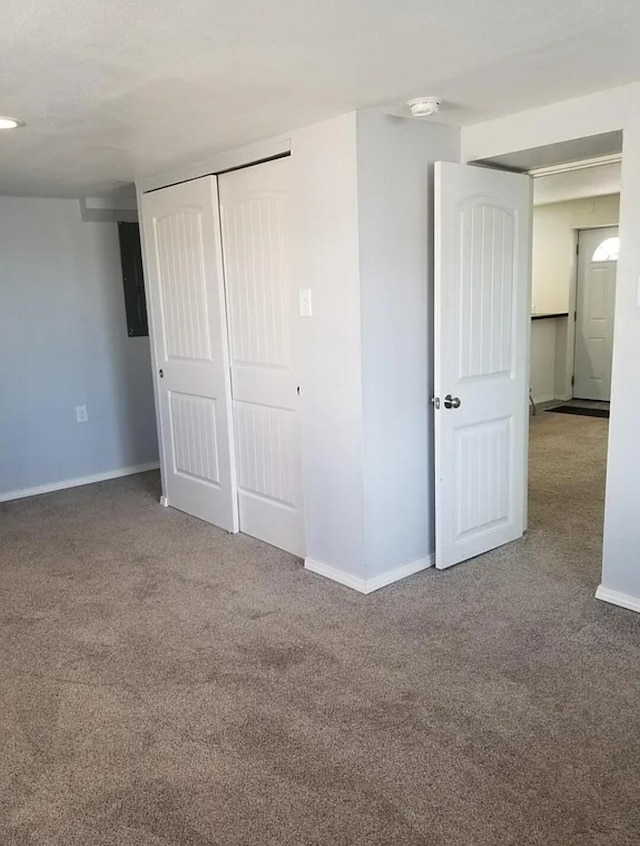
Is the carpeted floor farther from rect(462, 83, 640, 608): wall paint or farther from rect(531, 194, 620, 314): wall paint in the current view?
rect(531, 194, 620, 314): wall paint

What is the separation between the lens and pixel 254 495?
381 cm

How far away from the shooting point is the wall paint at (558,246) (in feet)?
23.5

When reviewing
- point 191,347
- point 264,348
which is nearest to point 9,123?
point 264,348

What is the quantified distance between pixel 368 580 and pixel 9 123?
242 centimetres

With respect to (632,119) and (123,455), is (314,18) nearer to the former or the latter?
(632,119)

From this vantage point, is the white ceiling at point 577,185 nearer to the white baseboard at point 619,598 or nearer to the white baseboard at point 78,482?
the white baseboard at point 619,598

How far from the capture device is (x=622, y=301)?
2680mm

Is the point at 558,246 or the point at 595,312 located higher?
the point at 558,246

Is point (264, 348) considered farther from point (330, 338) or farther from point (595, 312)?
point (595, 312)

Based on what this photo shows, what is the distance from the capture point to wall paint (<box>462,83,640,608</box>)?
259cm

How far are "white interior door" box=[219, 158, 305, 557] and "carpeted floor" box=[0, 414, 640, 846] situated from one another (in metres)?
0.30

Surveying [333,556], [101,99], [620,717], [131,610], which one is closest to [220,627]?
[131,610]

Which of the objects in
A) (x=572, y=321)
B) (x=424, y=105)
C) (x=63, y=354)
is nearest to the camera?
(x=424, y=105)

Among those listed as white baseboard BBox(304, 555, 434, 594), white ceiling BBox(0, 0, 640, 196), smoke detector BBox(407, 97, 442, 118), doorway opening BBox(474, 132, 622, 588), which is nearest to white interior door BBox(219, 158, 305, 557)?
white baseboard BBox(304, 555, 434, 594)
